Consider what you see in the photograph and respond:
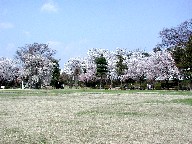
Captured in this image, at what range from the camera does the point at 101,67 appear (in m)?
96.6

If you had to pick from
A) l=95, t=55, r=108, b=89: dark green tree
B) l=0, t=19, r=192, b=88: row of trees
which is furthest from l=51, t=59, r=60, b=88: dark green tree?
l=95, t=55, r=108, b=89: dark green tree

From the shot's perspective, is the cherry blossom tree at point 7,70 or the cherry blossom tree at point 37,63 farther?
the cherry blossom tree at point 7,70

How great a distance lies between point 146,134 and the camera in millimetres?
12617

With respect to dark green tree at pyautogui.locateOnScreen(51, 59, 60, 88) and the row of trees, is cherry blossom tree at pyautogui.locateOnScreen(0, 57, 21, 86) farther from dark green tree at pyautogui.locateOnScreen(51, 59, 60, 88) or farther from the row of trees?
dark green tree at pyautogui.locateOnScreen(51, 59, 60, 88)

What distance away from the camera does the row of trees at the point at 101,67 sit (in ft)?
273

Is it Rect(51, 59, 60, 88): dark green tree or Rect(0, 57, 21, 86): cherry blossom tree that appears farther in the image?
Rect(0, 57, 21, 86): cherry blossom tree

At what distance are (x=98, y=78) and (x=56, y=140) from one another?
92858 mm

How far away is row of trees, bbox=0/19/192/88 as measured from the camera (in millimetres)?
83225

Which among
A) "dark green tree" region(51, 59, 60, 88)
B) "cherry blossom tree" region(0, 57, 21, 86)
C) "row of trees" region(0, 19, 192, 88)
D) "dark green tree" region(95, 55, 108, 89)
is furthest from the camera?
"cherry blossom tree" region(0, 57, 21, 86)

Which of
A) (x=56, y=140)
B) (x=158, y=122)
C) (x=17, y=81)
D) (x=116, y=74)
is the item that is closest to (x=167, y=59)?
(x=116, y=74)

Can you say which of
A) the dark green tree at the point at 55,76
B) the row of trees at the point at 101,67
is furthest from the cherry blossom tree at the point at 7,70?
the dark green tree at the point at 55,76

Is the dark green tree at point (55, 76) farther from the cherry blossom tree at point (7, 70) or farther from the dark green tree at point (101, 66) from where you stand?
the cherry blossom tree at point (7, 70)

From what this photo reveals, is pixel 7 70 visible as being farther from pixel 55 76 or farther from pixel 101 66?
pixel 101 66

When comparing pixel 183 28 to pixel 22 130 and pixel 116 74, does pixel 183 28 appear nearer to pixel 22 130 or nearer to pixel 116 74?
pixel 116 74
